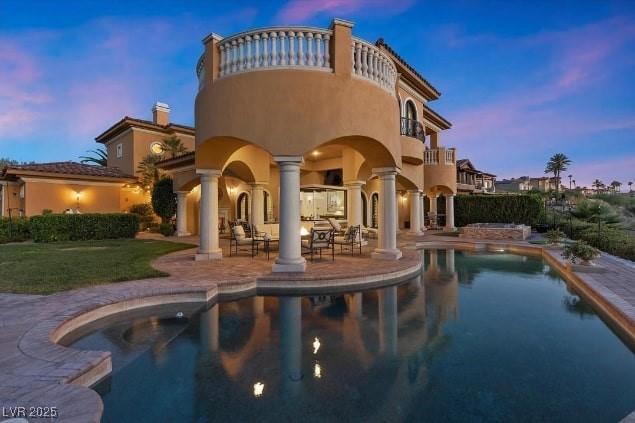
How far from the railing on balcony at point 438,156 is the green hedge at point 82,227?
19978mm

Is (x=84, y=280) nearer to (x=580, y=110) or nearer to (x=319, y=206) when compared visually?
(x=319, y=206)

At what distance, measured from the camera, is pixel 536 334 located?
529cm

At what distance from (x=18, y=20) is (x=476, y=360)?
2511cm

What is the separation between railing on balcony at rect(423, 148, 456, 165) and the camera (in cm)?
2253

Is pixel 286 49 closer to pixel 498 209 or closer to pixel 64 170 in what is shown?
pixel 64 170

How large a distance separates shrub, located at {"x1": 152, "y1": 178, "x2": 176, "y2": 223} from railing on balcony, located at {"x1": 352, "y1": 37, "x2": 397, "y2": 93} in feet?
54.9

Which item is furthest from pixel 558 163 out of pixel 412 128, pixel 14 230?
pixel 14 230

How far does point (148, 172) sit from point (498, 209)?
27976 millimetres

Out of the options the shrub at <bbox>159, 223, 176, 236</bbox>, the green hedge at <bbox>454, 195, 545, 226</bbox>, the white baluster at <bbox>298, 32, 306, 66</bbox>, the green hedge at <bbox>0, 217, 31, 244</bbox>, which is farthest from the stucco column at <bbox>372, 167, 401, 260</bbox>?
the green hedge at <bbox>0, 217, 31, 244</bbox>

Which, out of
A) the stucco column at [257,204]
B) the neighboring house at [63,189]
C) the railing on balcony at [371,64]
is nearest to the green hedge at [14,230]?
the neighboring house at [63,189]

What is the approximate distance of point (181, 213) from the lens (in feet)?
67.8

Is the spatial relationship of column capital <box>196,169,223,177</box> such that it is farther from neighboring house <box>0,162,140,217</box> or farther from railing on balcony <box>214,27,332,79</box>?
neighboring house <box>0,162,140,217</box>

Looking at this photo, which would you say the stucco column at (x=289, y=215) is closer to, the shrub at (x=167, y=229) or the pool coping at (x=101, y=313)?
the pool coping at (x=101, y=313)

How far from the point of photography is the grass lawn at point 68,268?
7.40 metres
